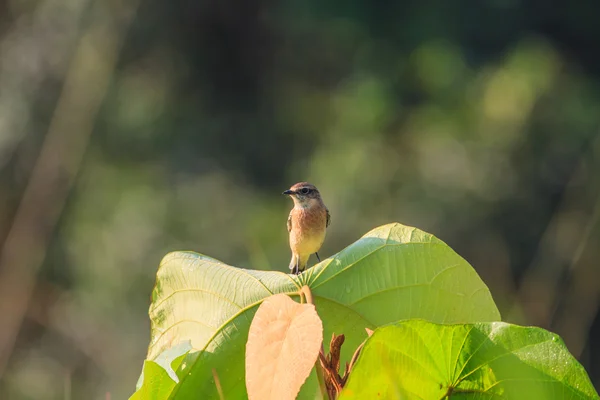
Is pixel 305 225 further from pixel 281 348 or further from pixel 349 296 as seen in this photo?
pixel 281 348

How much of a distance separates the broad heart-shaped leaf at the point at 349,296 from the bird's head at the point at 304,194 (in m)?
2.76

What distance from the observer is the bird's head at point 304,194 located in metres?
4.44

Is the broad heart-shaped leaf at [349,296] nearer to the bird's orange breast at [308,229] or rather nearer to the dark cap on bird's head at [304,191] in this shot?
the bird's orange breast at [308,229]

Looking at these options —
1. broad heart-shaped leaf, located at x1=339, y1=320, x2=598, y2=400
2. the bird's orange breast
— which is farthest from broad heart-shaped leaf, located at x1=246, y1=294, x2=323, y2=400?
the bird's orange breast

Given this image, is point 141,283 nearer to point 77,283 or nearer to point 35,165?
point 77,283

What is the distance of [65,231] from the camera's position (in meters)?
11.8

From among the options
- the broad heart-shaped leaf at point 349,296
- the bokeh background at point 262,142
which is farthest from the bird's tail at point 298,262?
the bokeh background at point 262,142

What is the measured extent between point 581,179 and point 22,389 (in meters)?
7.22

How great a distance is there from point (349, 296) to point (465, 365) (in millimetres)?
275

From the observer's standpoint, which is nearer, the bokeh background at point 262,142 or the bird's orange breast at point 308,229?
the bird's orange breast at point 308,229

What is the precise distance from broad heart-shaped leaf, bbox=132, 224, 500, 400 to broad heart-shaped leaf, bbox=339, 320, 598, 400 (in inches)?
8.5

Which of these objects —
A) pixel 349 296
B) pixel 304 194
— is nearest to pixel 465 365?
pixel 349 296

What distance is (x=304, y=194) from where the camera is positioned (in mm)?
4500

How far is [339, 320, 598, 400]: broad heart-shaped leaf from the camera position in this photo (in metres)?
1.35
